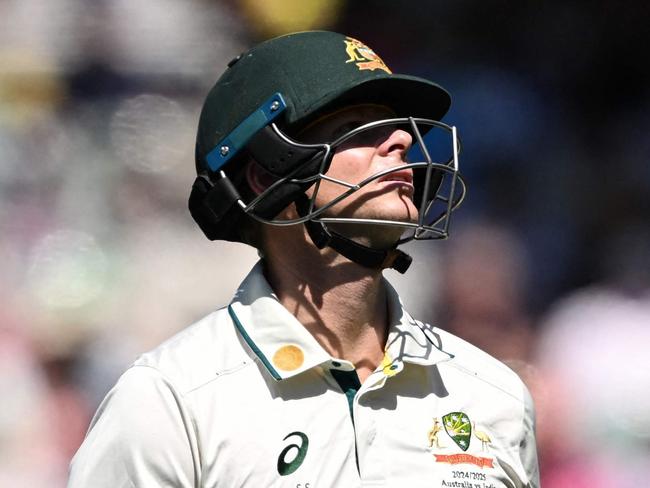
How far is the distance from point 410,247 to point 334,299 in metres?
1.81

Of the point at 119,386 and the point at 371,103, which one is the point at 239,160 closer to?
the point at 371,103

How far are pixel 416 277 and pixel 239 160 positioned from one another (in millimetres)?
1735

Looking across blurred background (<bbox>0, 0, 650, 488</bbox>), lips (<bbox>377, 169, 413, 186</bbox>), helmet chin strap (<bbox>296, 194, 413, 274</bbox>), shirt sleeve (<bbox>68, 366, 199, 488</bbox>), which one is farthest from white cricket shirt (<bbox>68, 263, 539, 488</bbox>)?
blurred background (<bbox>0, 0, 650, 488</bbox>)

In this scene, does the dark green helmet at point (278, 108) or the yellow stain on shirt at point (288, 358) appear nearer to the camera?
the yellow stain on shirt at point (288, 358)

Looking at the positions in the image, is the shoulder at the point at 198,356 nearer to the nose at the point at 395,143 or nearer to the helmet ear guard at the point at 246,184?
the helmet ear guard at the point at 246,184

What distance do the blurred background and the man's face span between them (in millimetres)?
1741

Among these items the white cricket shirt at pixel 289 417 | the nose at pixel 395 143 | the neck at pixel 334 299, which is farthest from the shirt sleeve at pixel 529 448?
the nose at pixel 395 143

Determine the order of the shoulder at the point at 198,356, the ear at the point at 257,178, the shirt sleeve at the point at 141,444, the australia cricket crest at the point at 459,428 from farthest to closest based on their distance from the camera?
the ear at the point at 257,178
the australia cricket crest at the point at 459,428
the shoulder at the point at 198,356
the shirt sleeve at the point at 141,444

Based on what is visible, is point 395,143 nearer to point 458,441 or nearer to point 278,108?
point 278,108

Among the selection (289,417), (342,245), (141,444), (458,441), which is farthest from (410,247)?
(141,444)

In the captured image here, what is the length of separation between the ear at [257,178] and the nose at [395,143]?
26 cm

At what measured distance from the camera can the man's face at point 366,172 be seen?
199 centimetres

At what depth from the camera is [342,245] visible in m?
2.03

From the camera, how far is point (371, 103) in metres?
2.13
